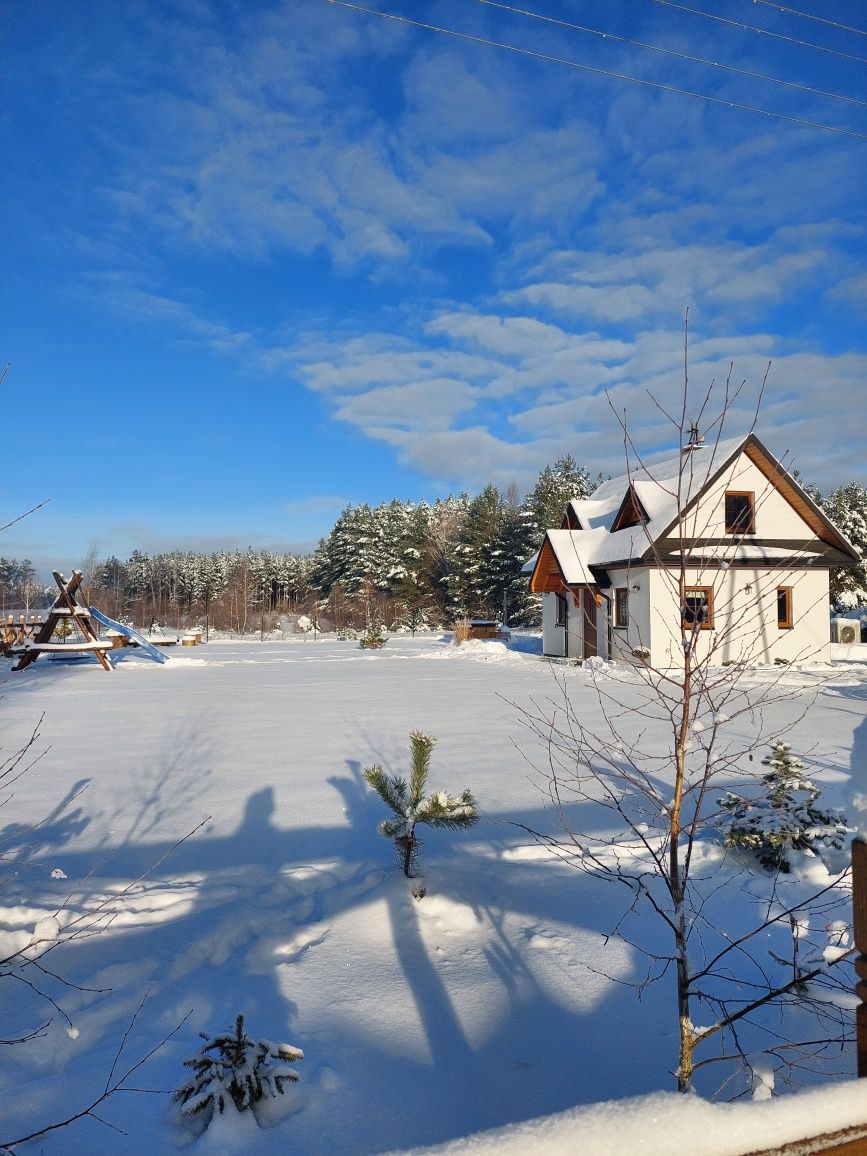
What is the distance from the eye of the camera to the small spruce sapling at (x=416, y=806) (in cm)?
457

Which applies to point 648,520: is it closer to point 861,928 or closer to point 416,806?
point 416,806

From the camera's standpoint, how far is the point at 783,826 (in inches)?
195

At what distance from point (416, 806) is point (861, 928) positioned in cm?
321

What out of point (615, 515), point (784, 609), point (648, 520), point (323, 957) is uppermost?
point (615, 515)

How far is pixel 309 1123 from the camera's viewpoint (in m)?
2.66

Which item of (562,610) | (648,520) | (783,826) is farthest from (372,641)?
(783,826)

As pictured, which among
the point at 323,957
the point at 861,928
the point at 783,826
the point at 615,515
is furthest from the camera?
the point at 615,515

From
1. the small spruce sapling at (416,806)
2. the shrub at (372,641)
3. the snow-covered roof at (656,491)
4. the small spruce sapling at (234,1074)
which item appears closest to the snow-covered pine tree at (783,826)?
the small spruce sapling at (416,806)

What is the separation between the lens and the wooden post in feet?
5.89

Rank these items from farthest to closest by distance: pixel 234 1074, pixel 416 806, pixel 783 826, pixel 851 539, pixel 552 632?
pixel 851 539 → pixel 552 632 → pixel 783 826 → pixel 416 806 → pixel 234 1074

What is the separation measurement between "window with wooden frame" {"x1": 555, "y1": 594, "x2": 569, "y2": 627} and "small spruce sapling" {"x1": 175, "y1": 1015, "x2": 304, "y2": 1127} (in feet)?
74.3

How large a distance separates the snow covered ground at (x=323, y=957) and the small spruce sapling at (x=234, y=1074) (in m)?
0.09

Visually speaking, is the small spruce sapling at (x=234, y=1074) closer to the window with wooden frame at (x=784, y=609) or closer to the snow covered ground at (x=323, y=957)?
the snow covered ground at (x=323, y=957)

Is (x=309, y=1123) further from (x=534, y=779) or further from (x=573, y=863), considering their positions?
(x=534, y=779)
